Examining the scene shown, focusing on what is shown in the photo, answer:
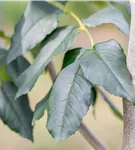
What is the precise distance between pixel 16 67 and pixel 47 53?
0.11 metres

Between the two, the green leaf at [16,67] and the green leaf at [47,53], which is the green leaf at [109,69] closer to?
the green leaf at [47,53]

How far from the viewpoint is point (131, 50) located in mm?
372

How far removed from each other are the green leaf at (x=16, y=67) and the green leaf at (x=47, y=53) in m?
0.06

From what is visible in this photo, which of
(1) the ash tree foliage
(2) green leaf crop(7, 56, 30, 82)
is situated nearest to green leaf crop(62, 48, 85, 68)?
(1) the ash tree foliage

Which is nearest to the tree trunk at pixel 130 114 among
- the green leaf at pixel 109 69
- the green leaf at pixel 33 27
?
the green leaf at pixel 109 69

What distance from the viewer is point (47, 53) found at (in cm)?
42

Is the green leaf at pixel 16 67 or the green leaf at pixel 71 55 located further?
the green leaf at pixel 16 67

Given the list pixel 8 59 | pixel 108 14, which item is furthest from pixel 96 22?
pixel 8 59

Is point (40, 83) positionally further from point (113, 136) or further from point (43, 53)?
point (43, 53)

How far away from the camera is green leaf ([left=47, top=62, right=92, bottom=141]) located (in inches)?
13.5

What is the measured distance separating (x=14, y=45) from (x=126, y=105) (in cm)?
18

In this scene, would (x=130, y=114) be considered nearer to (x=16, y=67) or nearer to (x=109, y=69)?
(x=109, y=69)

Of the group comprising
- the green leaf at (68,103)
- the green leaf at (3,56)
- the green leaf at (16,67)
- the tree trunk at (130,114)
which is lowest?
the tree trunk at (130,114)

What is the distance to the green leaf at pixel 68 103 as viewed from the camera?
343 mm
